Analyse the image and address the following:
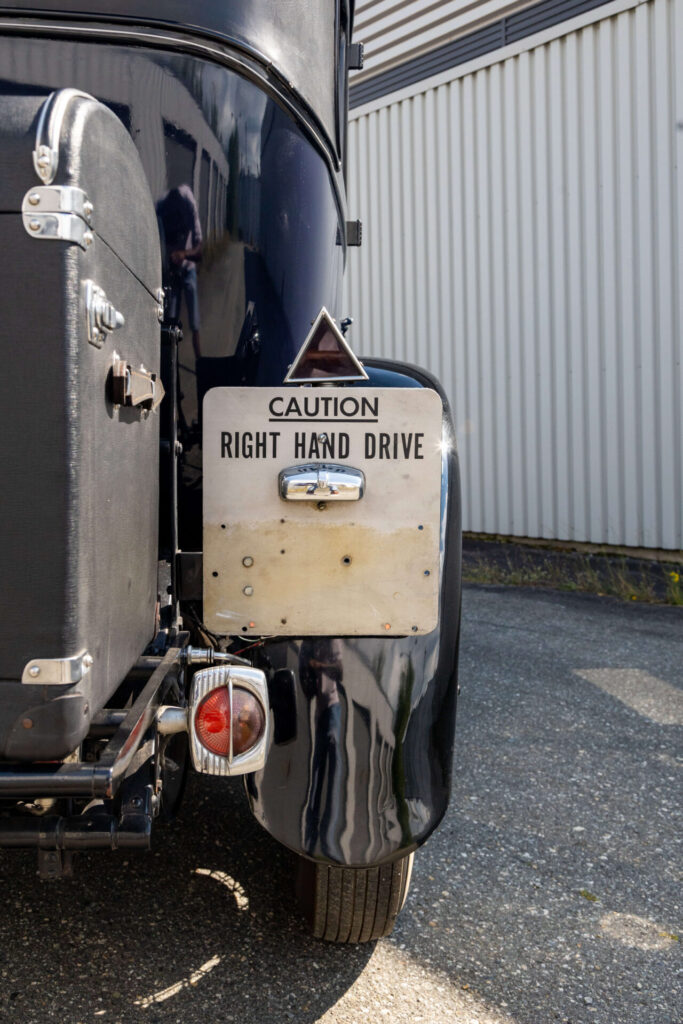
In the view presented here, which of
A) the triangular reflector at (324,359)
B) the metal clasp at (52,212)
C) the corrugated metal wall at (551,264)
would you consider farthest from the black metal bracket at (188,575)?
the corrugated metal wall at (551,264)

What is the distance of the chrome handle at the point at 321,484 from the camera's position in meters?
1.64

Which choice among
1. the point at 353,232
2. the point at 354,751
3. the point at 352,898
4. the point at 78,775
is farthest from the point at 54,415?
the point at 353,232

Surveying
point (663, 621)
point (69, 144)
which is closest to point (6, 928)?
point (69, 144)

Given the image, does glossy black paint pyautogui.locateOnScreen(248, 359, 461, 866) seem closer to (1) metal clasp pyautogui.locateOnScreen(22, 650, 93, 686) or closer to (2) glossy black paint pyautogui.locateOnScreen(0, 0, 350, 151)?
(1) metal clasp pyautogui.locateOnScreen(22, 650, 93, 686)

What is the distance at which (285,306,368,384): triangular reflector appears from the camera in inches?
69.8

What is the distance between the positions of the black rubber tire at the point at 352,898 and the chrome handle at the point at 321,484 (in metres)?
0.82

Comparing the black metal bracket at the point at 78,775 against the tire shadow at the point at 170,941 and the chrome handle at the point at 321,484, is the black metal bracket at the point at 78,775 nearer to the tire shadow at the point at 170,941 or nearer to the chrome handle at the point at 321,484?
the chrome handle at the point at 321,484

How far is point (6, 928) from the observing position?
205 centimetres

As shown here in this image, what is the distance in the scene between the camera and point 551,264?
7516mm

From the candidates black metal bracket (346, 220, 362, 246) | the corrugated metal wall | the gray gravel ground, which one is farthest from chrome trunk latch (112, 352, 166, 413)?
the corrugated metal wall

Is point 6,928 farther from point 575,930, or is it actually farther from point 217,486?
point 575,930

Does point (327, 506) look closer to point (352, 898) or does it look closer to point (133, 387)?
point (133, 387)

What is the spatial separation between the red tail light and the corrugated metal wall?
20.0 feet

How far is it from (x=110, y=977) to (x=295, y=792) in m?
0.64
